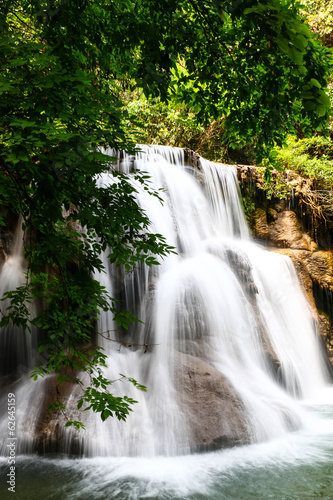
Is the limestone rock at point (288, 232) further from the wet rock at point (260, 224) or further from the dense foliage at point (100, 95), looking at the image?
the dense foliage at point (100, 95)

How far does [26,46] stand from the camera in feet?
6.88

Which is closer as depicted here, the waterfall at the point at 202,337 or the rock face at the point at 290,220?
the waterfall at the point at 202,337

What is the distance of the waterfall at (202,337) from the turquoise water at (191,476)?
0.21 meters

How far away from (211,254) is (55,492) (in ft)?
17.9

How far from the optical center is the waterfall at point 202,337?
4.65m

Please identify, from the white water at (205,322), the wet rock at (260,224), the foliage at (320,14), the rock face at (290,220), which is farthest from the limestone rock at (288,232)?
the foliage at (320,14)

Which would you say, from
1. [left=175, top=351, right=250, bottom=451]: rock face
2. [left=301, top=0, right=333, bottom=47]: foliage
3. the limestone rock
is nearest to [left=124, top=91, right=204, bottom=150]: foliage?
the limestone rock

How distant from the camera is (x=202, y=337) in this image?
6.25m

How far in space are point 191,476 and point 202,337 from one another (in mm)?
2537

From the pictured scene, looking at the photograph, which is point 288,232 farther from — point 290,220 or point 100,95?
point 100,95

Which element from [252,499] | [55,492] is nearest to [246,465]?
[252,499]

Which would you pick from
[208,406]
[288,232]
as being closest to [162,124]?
[288,232]

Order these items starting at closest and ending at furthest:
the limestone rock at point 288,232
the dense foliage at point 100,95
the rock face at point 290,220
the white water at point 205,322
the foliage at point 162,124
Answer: the dense foliage at point 100,95 < the white water at point 205,322 < the rock face at point 290,220 < the limestone rock at point 288,232 < the foliage at point 162,124

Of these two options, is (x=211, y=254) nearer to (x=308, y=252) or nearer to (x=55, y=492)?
(x=308, y=252)
